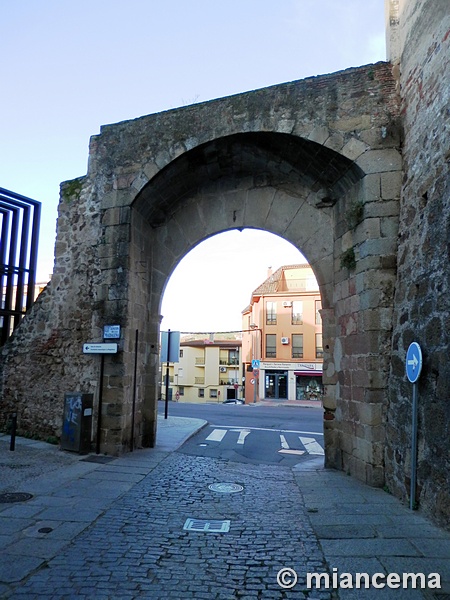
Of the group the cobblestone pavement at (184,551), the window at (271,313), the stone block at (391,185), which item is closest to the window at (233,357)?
the window at (271,313)

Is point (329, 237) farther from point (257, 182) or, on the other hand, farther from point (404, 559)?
point (404, 559)

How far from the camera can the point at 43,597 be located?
9.68ft

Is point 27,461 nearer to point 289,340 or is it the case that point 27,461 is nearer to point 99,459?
point 99,459

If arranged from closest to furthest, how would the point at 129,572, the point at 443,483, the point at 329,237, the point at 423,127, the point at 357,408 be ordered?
the point at 129,572 → the point at 443,483 → the point at 423,127 → the point at 357,408 → the point at 329,237

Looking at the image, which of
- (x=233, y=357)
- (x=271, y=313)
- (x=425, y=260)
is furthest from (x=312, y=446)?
(x=233, y=357)

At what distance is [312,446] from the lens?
10023 mm

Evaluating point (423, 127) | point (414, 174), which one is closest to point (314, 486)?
point (414, 174)

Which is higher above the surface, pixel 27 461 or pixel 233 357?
pixel 233 357

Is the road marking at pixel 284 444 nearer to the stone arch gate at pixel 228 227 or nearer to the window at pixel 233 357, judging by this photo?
the stone arch gate at pixel 228 227

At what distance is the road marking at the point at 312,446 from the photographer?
930cm

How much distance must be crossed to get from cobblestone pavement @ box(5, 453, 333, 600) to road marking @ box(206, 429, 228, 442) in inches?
189

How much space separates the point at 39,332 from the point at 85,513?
16.6ft

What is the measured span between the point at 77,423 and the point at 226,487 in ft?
10.2

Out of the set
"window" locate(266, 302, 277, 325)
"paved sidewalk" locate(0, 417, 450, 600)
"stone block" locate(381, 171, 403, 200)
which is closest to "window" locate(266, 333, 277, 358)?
"window" locate(266, 302, 277, 325)
